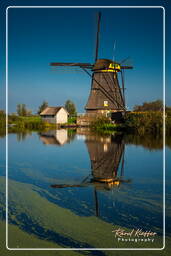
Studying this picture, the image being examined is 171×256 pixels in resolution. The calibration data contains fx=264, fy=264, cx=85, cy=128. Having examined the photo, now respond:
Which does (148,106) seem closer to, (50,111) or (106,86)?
(106,86)

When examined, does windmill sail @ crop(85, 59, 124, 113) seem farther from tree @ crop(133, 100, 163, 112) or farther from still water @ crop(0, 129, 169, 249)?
still water @ crop(0, 129, 169, 249)

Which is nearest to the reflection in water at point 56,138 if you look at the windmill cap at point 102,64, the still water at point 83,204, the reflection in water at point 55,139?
the reflection in water at point 55,139

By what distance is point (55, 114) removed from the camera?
86.9ft

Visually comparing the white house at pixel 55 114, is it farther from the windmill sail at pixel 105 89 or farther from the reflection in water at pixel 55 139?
the reflection in water at pixel 55 139

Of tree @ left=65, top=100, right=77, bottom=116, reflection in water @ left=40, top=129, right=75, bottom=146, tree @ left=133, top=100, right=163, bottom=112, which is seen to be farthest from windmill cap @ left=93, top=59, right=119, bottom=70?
tree @ left=65, top=100, right=77, bottom=116

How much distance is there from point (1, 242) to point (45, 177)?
2.32 m

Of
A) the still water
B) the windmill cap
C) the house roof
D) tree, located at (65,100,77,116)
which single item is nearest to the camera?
the still water

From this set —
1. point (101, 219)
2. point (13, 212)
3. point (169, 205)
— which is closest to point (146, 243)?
point (101, 219)

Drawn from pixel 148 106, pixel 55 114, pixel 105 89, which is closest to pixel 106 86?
pixel 105 89

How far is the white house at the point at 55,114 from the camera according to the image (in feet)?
87.2

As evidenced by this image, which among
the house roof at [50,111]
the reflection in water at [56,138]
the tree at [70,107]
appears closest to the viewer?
the reflection in water at [56,138]

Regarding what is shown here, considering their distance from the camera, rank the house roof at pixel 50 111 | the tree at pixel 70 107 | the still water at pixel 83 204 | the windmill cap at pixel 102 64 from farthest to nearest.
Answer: the tree at pixel 70 107 < the house roof at pixel 50 111 < the windmill cap at pixel 102 64 < the still water at pixel 83 204

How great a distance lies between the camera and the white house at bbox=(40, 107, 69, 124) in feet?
87.2

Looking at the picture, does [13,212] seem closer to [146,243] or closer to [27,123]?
[146,243]
